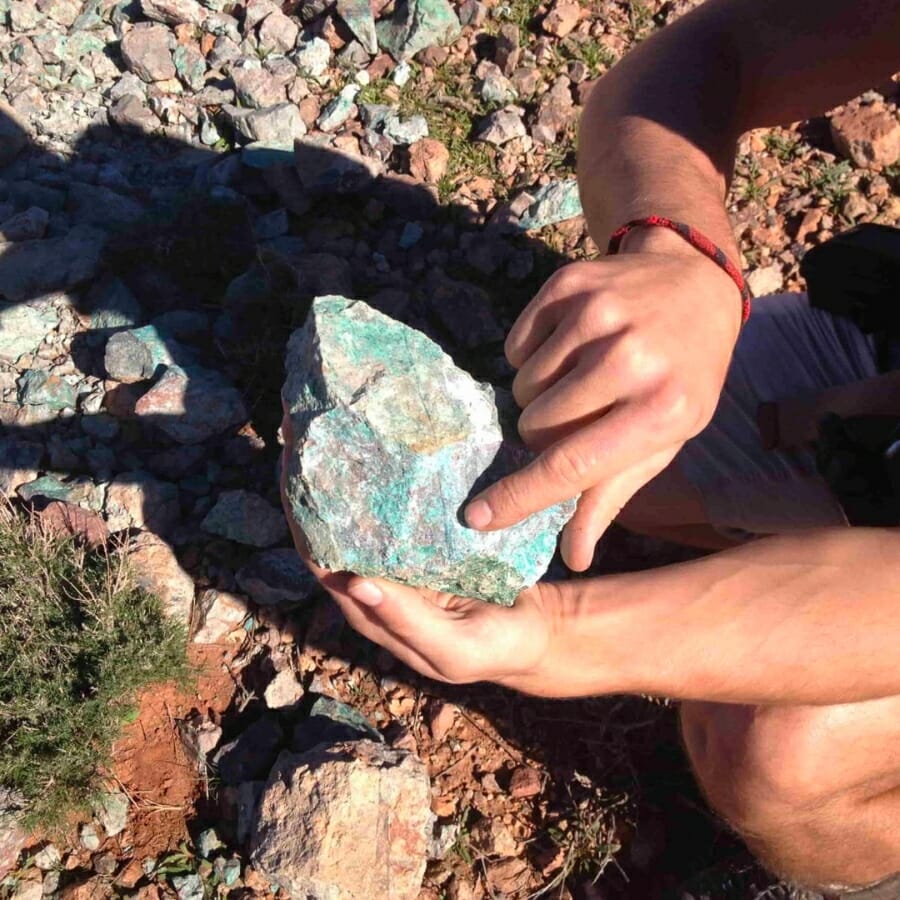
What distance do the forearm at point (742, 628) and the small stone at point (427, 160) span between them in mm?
2512

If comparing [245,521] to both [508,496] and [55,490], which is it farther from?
[508,496]

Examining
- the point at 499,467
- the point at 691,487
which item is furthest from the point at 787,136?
the point at 499,467

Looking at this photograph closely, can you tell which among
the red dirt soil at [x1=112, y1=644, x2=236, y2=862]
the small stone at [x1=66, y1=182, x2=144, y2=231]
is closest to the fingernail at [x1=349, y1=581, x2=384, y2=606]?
the red dirt soil at [x1=112, y1=644, x2=236, y2=862]

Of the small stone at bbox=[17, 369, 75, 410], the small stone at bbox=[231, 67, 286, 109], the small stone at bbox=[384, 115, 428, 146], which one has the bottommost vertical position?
the small stone at bbox=[17, 369, 75, 410]

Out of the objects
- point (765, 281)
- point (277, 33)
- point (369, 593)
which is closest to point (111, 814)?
point (369, 593)

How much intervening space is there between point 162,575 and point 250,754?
664mm

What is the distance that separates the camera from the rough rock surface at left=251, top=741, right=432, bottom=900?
270cm

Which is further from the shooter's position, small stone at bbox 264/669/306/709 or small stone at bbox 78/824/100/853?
small stone at bbox 264/669/306/709

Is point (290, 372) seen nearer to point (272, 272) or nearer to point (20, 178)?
point (272, 272)

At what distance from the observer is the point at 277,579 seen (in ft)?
10.5

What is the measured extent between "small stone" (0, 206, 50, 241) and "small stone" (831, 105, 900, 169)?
11.4 ft

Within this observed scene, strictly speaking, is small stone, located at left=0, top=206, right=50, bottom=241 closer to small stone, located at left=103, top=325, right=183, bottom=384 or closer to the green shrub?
small stone, located at left=103, top=325, right=183, bottom=384

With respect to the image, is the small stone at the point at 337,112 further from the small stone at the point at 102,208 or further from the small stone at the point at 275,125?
the small stone at the point at 102,208

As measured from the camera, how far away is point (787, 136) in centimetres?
437
